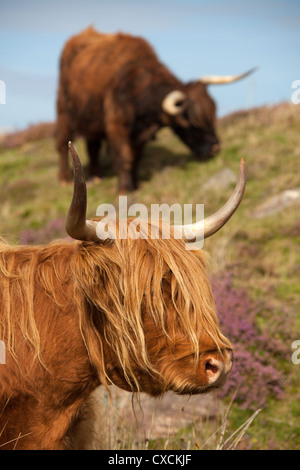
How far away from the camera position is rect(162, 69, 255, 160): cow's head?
1217 centimetres

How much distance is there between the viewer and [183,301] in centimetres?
238

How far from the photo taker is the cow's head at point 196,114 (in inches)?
479

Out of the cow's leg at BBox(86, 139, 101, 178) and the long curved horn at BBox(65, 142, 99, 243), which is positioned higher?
the cow's leg at BBox(86, 139, 101, 178)

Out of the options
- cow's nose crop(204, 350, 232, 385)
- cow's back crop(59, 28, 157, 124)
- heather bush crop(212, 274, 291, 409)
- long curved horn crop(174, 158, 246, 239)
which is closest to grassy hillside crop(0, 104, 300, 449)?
heather bush crop(212, 274, 291, 409)

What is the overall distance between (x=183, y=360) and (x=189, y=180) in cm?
944

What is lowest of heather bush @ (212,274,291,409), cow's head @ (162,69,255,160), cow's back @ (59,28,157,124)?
heather bush @ (212,274,291,409)

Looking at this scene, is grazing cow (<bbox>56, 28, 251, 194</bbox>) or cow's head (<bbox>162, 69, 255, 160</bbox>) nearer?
grazing cow (<bbox>56, 28, 251, 194</bbox>)

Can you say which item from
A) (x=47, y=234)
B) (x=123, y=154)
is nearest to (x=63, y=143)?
(x=123, y=154)

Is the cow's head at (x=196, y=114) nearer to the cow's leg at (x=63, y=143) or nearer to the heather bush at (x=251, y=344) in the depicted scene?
the cow's leg at (x=63, y=143)

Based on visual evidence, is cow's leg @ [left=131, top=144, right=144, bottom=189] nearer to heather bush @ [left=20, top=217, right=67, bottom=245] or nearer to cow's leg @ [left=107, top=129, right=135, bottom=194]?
cow's leg @ [left=107, top=129, right=135, bottom=194]

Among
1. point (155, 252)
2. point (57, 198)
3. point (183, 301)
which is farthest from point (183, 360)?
point (57, 198)

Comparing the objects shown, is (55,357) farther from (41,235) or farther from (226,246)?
(41,235)

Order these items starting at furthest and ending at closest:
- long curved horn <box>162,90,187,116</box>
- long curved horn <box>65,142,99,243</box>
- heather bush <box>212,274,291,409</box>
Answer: long curved horn <box>162,90,187,116</box> → heather bush <box>212,274,291,409</box> → long curved horn <box>65,142,99,243</box>

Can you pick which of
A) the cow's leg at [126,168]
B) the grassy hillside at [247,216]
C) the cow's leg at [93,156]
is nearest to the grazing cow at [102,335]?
the grassy hillside at [247,216]
